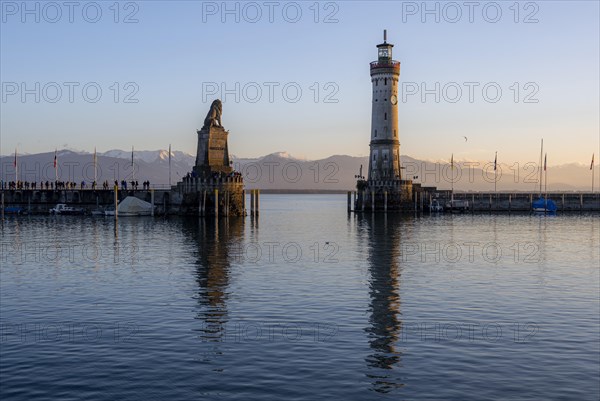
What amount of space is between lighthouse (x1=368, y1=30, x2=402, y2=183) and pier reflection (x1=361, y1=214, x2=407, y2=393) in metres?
58.8

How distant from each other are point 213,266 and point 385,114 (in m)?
75.1

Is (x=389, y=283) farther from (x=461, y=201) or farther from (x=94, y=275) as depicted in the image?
(x=461, y=201)

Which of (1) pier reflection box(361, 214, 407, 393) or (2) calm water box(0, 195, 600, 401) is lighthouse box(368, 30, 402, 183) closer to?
(1) pier reflection box(361, 214, 407, 393)

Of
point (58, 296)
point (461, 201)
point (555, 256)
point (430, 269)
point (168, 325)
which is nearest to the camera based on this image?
point (168, 325)

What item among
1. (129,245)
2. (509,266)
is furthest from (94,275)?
(509,266)

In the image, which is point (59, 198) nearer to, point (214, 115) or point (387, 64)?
point (214, 115)

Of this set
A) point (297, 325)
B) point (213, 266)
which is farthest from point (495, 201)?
point (297, 325)

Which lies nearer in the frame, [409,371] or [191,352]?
[409,371]

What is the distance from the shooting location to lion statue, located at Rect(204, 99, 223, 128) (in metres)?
102

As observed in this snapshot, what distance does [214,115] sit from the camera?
339ft

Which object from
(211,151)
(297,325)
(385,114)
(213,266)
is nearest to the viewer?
(297,325)

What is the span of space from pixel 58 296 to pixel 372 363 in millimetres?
18130

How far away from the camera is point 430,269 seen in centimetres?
4431

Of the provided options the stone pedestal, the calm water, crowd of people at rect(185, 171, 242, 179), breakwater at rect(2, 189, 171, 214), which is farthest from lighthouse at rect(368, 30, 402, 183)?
the calm water
